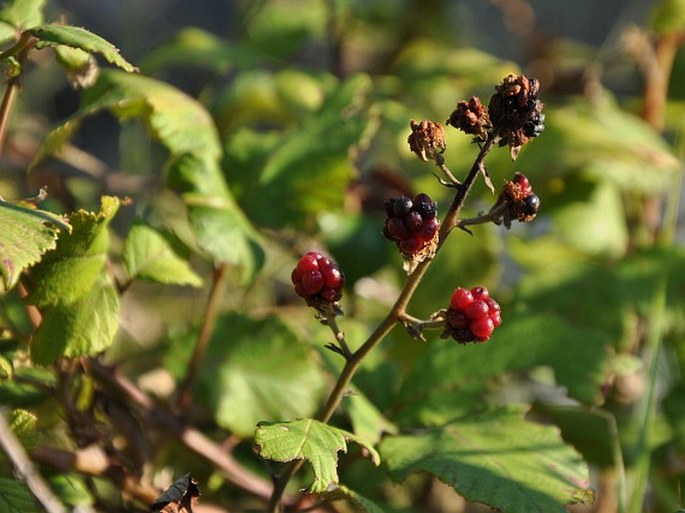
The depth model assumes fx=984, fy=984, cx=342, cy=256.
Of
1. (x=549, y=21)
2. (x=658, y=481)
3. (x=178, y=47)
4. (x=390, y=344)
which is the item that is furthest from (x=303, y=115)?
(x=549, y=21)

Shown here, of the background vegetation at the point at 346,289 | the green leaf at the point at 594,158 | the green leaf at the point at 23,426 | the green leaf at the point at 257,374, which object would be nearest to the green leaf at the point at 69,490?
the background vegetation at the point at 346,289

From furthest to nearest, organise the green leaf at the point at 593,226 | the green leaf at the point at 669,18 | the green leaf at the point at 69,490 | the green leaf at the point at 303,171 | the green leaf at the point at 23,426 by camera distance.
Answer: the green leaf at the point at 669,18 → the green leaf at the point at 593,226 → the green leaf at the point at 303,171 → the green leaf at the point at 69,490 → the green leaf at the point at 23,426

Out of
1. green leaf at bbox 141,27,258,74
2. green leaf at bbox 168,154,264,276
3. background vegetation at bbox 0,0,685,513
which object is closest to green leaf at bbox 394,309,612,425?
background vegetation at bbox 0,0,685,513

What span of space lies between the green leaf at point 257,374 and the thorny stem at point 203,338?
0.11 ft

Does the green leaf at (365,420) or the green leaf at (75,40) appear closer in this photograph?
the green leaf at (75,40)

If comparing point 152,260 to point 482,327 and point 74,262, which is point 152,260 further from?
point 482,327

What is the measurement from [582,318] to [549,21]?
165 cm

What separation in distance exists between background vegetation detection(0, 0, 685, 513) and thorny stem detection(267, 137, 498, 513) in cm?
4

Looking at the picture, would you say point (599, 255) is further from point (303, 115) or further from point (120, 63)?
point (120, 63)

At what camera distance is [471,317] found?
0.88 metres

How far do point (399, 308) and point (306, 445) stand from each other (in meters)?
0.15

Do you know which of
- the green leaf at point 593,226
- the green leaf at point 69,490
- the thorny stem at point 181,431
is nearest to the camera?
the green leaf at point 69,490

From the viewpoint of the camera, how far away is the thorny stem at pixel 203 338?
128 cm

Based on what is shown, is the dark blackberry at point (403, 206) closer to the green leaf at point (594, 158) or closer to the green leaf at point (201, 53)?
the green leaf at point (594, 158)
